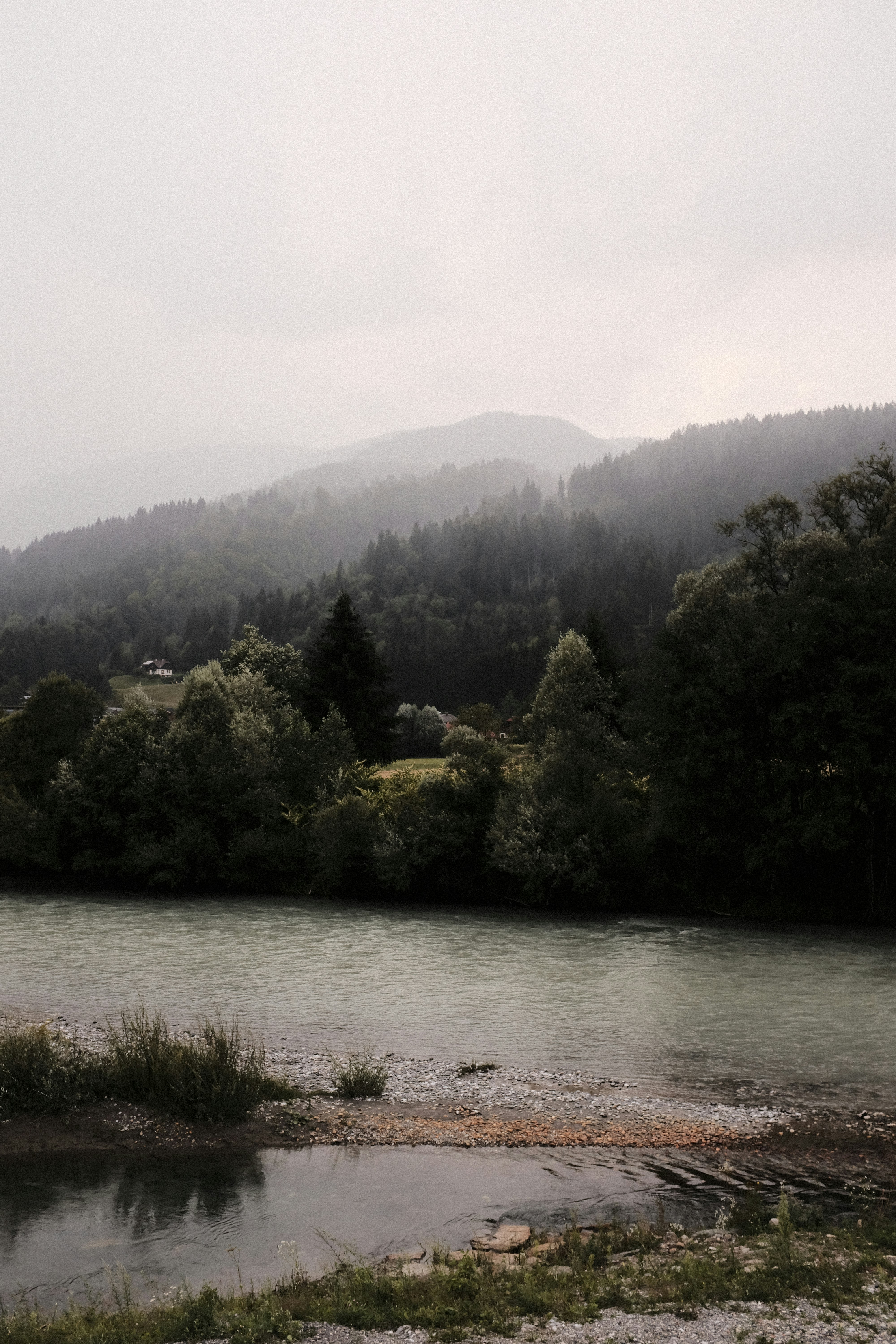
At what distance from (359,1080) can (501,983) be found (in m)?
13.2

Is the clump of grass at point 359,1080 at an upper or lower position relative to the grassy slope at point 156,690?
lower

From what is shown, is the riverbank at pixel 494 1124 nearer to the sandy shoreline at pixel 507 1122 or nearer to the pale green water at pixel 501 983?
the sandy shoreline at pixel 507 1122

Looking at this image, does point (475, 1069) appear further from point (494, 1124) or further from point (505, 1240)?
point (505, 1240)

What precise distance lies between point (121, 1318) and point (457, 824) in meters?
39.9

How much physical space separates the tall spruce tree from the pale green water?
2549 centimetres

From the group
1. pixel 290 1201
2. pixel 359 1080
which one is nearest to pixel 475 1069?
pixel 359 1080

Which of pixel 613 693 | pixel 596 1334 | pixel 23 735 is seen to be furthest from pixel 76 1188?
pixel 613 693

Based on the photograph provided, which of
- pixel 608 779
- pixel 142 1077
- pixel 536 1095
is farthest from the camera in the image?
pixel 608 779

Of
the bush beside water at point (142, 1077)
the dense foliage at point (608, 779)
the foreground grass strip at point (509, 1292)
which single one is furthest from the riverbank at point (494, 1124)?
the dense foliage at point (608, 779)

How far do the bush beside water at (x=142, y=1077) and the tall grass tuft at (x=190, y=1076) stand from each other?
2 centimetres

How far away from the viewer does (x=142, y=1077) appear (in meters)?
18.8

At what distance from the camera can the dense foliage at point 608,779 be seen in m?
43.8

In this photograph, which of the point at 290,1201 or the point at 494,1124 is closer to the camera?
the point at 290,1201

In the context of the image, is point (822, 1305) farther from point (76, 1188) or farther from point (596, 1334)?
point (76, 1188)
